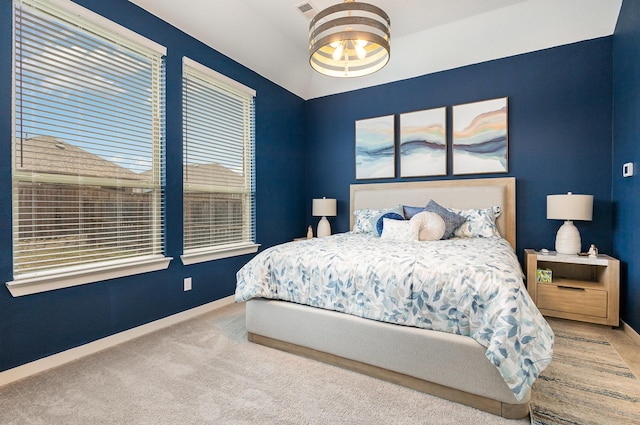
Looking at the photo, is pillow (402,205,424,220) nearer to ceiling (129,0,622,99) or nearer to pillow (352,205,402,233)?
pillow (352,205,402,233)

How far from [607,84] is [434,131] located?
171 cm

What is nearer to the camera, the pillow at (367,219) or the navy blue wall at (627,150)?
the navy blue wall at (627,150)

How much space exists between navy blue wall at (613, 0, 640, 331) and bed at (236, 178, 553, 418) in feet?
3.90

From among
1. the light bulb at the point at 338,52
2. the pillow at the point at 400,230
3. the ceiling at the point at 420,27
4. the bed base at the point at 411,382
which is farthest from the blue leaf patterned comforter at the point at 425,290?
the ceiling at the point at 420,27

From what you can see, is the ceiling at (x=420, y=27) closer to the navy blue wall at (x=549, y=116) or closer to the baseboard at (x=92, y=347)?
the navy blue wall at (x=549, y=116)

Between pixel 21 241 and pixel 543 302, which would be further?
pixel 543 302

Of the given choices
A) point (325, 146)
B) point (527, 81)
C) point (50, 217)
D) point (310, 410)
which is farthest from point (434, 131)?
point (50, 217)

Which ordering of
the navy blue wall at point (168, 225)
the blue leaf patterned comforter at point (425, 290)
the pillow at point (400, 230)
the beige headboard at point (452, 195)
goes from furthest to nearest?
the beige headboard at point (452, 195) → the pillow at point (400, 230) → the navy blue wall at point (168, 225) → the blue leaf patterned comforter at point (425, 290)

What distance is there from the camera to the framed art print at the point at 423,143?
386 centimetres

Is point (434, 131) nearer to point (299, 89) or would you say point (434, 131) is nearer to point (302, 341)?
point (299, 89)

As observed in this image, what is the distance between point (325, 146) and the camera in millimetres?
4766

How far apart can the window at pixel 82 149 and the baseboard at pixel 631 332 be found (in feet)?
13.0

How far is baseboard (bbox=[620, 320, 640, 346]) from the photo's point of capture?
7.74 ft

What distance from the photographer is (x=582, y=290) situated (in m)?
2.76
